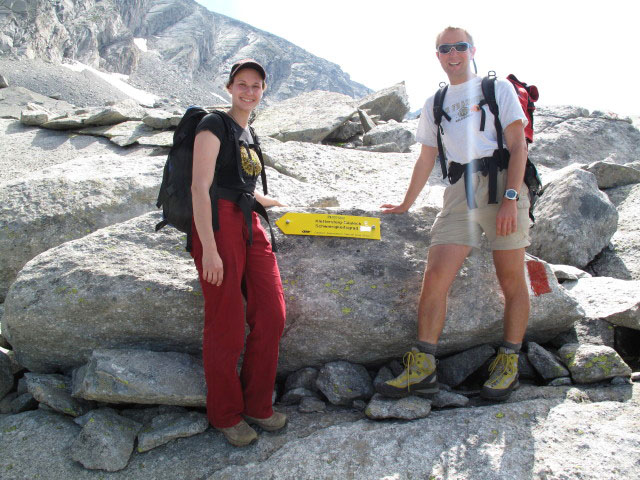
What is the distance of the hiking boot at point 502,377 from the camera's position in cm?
450

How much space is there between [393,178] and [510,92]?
471 cm

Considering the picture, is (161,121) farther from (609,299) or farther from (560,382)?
(560,382)

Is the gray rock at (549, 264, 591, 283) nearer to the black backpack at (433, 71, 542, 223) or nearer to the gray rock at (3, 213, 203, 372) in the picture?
the black backpack at (433, 71, 542, 223)

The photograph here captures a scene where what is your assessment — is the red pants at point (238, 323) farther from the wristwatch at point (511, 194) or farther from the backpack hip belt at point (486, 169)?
the wristwatch at point (511, 194)

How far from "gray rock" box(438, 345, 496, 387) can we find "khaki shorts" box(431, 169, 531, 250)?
1.25m

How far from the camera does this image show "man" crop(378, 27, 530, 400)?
444cm

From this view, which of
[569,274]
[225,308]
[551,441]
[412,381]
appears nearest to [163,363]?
[225,308]

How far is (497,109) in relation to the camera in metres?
4.46

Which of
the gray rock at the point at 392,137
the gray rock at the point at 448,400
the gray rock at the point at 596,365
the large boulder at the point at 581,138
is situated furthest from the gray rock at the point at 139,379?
the large boulder at the point at 581,138

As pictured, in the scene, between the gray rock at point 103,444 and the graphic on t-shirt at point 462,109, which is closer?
the gray rock at point 103,444

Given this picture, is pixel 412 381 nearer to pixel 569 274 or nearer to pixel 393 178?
pixel 569 274

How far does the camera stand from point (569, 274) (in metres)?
6.62

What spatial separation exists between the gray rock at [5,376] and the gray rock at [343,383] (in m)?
3.41

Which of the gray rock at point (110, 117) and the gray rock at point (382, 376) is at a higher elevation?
the gray rock at point (110, 117)
